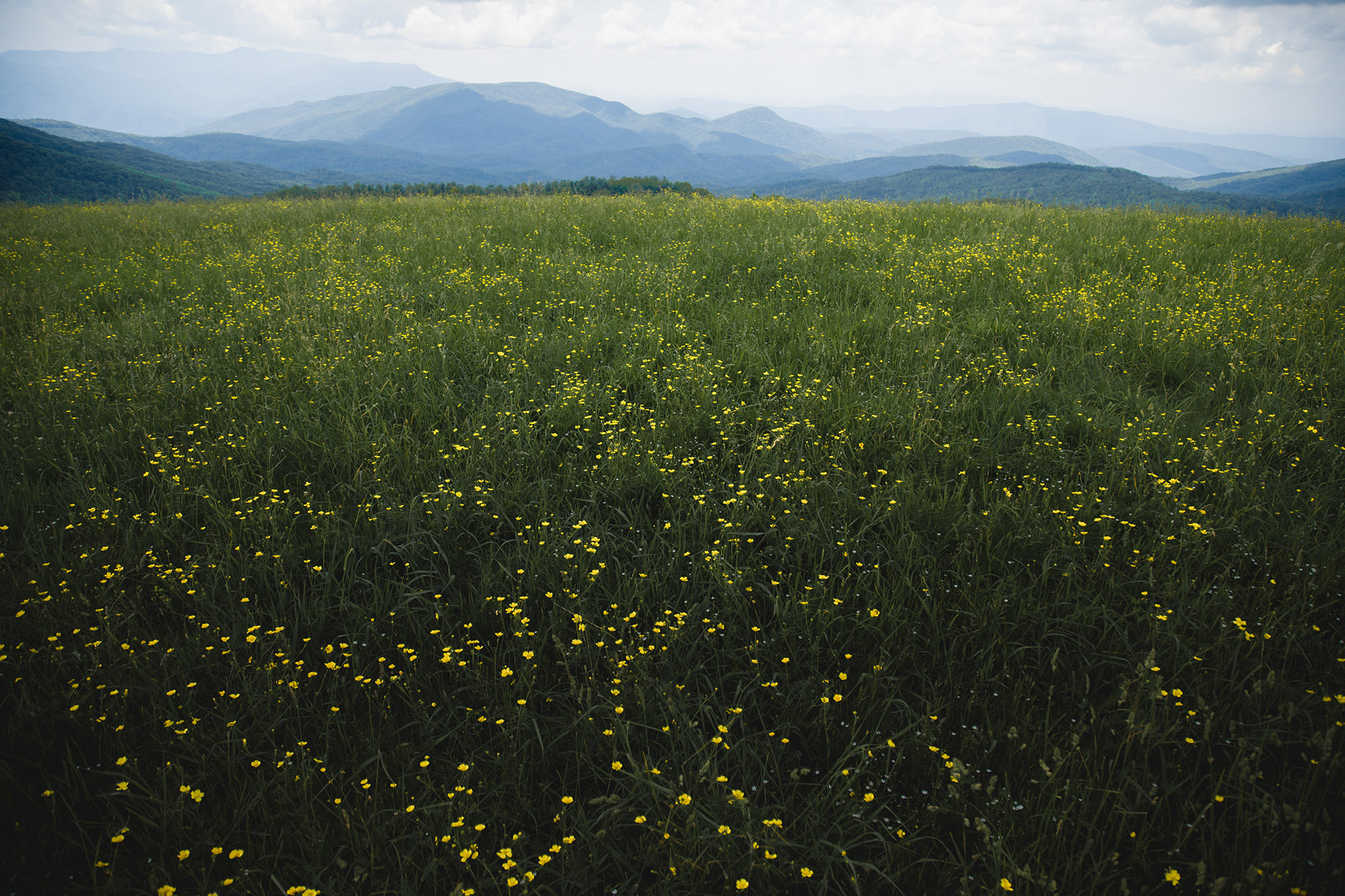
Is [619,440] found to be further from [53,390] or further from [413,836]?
[53,390]

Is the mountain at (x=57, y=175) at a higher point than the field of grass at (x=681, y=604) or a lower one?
higher

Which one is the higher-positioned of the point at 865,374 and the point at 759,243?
the point at 759,243

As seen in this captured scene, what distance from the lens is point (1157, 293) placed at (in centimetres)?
584

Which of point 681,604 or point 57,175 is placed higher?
point 57,175

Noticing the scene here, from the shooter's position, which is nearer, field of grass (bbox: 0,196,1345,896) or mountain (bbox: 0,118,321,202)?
field of grass (bbox: 0,196,1345,896)

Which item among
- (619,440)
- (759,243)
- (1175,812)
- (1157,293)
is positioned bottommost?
(1175,812)

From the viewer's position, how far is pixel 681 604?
255cm

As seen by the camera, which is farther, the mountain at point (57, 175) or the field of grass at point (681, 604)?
the mountain at point (57, 175)

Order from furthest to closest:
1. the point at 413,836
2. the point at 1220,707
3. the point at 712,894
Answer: the point at 1220,707 → the point at 413,836 → the point at 712,894

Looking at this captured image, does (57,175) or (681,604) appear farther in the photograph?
(57,175)

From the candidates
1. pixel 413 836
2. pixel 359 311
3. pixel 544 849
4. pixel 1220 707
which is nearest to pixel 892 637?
pixel 1220 707

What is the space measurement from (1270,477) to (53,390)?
8009mm

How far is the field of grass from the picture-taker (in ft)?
5.74

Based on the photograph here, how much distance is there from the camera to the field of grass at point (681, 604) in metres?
1.75
